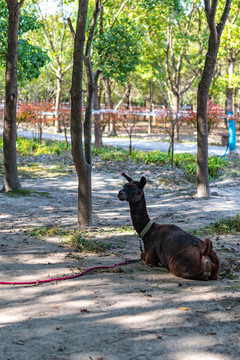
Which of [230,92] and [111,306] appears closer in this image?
[111,306]

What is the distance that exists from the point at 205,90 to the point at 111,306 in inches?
336

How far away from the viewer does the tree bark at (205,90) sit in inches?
427

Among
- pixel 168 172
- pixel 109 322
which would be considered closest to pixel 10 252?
pixel 109 322

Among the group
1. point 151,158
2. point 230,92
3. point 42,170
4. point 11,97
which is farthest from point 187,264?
point 230,92

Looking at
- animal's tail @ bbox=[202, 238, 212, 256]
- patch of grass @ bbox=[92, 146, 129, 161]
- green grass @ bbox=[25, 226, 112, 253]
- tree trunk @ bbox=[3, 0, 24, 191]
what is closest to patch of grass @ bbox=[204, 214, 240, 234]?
green grass @ bbox=[25, 226, 112, 253]

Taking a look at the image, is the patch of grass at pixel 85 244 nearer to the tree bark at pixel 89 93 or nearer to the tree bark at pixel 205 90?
the tree bark at pixel 89 93

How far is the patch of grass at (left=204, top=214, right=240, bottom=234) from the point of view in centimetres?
810

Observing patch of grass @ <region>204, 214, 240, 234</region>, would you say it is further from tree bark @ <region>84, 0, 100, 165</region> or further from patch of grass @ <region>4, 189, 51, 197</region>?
patch of grass @ <region>4, 189, 51, 197</region>

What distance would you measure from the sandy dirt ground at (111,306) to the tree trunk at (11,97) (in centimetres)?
323

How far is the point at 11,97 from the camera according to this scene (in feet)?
37.1

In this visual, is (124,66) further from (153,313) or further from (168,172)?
(153,313)

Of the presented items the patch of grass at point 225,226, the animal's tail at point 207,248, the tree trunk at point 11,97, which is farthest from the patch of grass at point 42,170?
the animal's tail at point 207,248

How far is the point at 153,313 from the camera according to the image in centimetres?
395

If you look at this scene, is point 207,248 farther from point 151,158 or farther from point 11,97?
point 151,158
